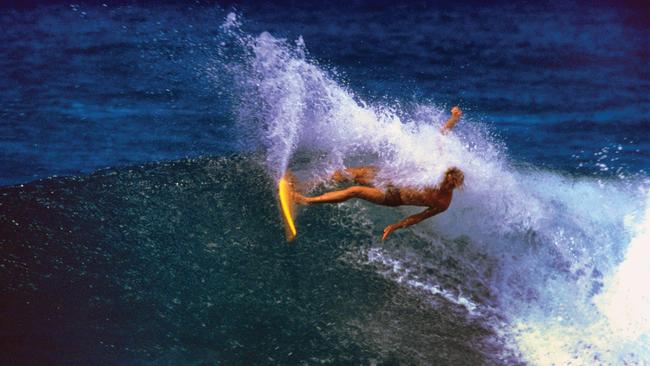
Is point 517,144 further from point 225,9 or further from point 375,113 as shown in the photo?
point 225,9

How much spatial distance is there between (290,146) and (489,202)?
234cm

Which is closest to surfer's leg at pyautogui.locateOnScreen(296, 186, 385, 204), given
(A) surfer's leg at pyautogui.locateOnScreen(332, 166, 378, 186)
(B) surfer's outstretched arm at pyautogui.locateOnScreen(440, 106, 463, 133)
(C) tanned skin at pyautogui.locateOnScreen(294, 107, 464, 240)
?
(C) tanned skin at pyautogui.locateOnScreen(294, 107, 464, 240)

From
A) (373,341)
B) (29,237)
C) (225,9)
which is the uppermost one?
(225,9)

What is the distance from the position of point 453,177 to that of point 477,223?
74.5 inches

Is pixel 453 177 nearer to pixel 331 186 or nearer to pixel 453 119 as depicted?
pixel 453 119

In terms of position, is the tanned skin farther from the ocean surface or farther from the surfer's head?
the ocean surface

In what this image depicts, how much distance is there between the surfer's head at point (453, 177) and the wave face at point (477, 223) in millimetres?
177

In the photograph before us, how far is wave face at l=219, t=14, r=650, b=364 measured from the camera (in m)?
4.80

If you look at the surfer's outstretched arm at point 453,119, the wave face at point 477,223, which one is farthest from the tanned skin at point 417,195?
the wave face at point 477,223

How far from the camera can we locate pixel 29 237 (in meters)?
6.44

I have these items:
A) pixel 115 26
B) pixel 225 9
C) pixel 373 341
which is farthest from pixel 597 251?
pixel 115 26

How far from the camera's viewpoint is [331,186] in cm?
582

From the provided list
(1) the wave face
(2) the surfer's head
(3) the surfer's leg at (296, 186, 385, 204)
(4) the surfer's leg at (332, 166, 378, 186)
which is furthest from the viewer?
(1) the wave face

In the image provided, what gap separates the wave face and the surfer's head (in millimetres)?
177
